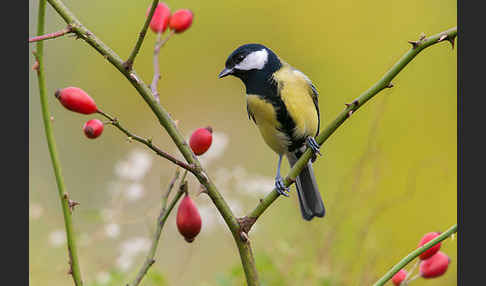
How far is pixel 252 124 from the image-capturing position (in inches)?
104

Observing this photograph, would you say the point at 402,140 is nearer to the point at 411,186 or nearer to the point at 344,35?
the point at 411,186

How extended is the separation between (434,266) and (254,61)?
66cm

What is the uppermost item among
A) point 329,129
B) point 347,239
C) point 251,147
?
point 329,129

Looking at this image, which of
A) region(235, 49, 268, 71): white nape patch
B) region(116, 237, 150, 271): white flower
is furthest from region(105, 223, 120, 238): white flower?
region(235, 49, 268, 71): white nape patch

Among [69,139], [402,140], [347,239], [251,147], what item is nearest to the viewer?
[347,239]

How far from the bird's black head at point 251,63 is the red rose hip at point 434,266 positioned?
621 mm

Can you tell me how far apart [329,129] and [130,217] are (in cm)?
74

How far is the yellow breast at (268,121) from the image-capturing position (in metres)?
1.43

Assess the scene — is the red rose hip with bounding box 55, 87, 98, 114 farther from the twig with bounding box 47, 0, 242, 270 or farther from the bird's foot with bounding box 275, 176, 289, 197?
the bird's foot with bounding box 275, 176, 289, 197

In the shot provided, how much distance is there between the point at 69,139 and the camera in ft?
9.10

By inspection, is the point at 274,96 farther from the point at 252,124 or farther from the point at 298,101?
the point at 252,124

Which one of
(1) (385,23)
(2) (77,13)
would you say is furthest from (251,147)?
(2) (77,13)

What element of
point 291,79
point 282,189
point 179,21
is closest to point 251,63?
point 291,79

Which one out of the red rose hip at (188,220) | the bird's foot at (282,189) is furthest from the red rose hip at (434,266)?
the red rose hip at (188,220)
